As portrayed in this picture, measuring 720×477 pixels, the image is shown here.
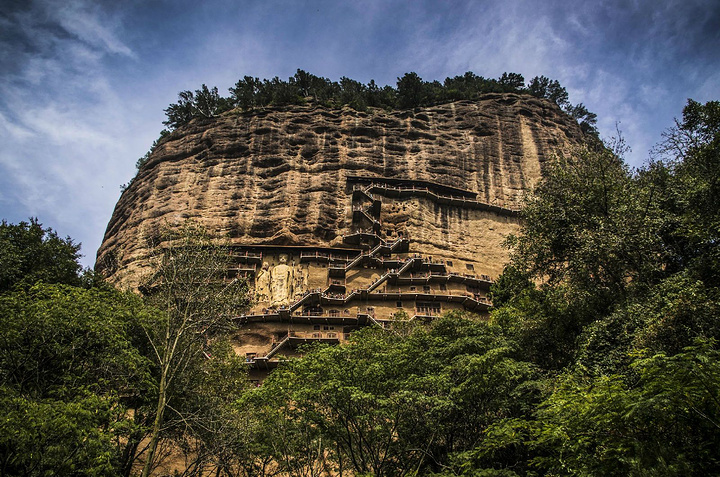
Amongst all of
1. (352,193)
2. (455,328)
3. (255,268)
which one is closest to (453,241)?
(352,193)

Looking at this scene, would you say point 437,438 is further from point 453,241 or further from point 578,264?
point 453,241

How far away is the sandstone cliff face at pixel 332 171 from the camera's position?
44344 mm

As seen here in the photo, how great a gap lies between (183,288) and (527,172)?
128ft

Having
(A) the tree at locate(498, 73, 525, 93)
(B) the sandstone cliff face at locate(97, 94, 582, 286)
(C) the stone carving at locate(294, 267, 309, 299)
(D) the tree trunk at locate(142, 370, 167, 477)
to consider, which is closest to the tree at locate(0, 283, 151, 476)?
(D) the tree trunk at locate(142, 370, 167, 477)

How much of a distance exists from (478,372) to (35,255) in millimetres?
24497

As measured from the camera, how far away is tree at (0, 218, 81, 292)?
81.5ft

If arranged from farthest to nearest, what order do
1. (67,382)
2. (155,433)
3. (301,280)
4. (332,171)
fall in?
(332,171) → (301,280) → (67,382) → (155,433)

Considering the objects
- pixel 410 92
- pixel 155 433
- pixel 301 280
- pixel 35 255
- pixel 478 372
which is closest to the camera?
pixel 155 433

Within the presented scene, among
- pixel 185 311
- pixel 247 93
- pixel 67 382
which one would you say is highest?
pixel 247 93

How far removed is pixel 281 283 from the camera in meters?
40.4

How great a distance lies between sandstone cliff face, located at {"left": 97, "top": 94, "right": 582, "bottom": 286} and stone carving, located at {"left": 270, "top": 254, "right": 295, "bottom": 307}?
2857mm

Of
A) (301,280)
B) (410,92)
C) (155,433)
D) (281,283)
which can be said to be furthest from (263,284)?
(410,92)

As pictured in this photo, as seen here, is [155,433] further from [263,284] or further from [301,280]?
[301,280]

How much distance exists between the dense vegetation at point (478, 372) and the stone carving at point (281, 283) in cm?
1636
